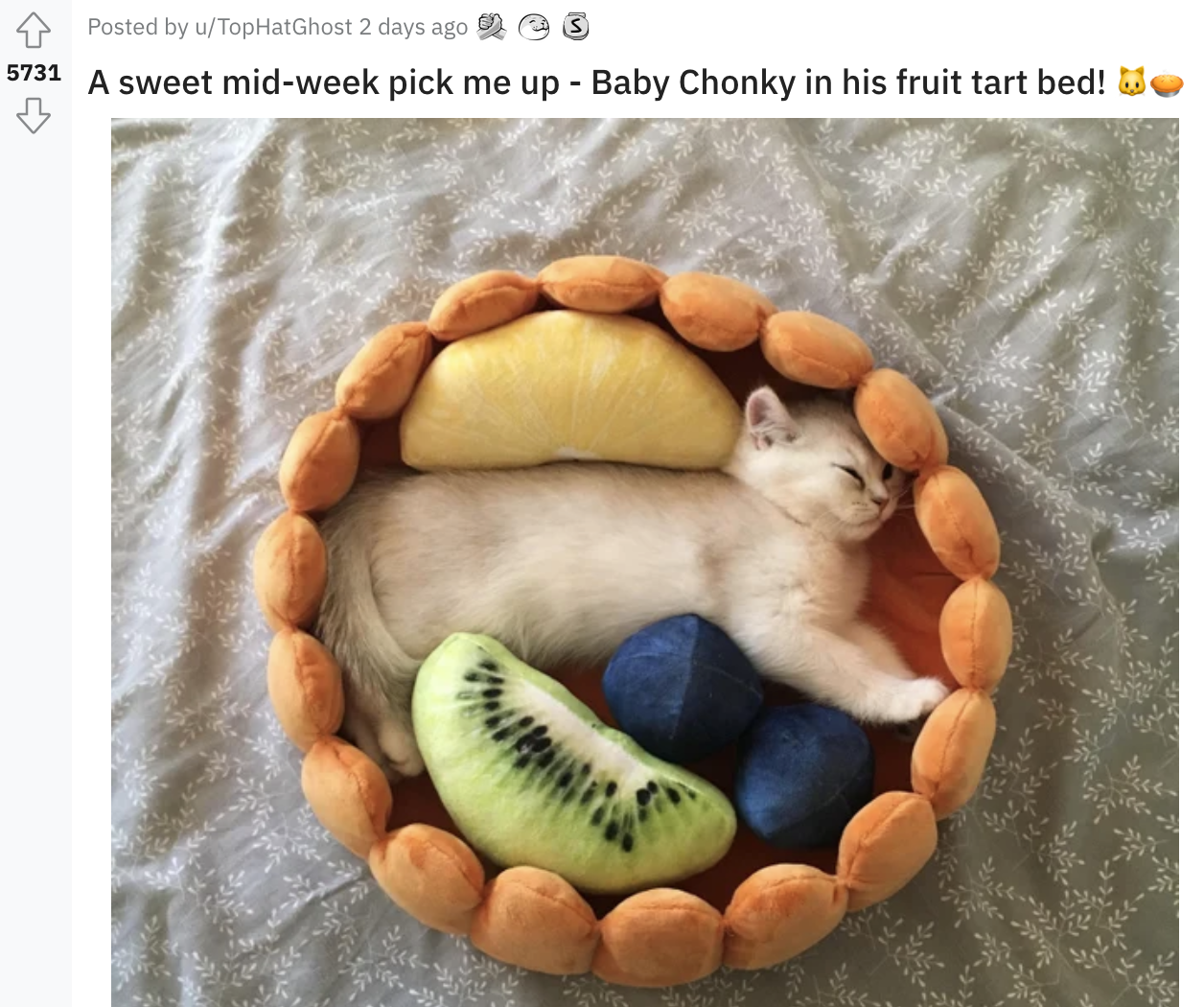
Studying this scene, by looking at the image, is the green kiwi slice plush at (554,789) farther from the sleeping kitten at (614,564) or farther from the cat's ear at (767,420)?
the cat's ear at (767,420)

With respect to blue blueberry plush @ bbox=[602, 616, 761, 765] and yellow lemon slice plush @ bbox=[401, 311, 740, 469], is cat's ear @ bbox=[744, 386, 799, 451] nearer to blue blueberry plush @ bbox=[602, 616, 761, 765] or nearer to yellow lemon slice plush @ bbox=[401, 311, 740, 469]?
yellow lemon slice plush @ bbox=[401, 311, 740, 469]
